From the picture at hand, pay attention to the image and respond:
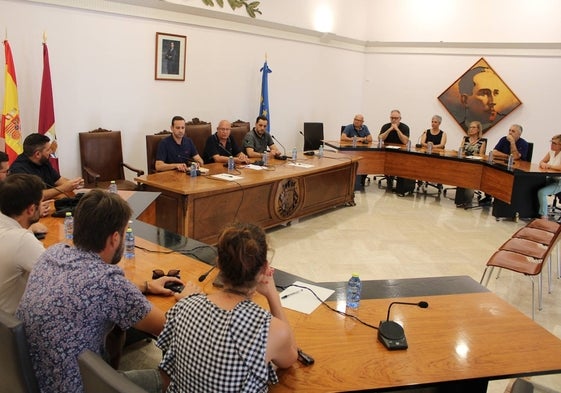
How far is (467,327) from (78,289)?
1511 mm

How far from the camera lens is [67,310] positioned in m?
1.44

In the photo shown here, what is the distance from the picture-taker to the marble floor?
158 inches

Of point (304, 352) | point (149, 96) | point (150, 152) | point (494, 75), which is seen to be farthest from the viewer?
point (494, 75)

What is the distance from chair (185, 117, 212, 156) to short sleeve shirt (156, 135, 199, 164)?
2.82 ft

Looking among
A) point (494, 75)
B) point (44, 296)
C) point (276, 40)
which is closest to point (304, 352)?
point (44, 296)

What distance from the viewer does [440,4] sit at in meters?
8.33

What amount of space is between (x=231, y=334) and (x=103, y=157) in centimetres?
435

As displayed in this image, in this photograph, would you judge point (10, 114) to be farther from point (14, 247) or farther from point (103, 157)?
point (14, 247)

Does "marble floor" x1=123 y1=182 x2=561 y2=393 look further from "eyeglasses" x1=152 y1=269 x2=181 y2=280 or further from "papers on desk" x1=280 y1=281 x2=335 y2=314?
"papers on desk" x1=280 y1=281 x2=335 y2=314

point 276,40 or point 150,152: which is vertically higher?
point 276,40

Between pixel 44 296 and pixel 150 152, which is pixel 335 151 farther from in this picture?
pixel 44 296

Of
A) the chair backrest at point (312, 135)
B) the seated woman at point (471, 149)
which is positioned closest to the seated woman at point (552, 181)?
the seated woman at point (471, 149)

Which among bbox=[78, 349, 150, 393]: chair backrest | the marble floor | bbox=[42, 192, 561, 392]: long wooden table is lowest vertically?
the marble floor

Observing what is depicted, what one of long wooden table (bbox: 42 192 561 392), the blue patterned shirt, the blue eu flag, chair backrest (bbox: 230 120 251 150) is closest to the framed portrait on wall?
chair backrest (bbox: 230 120 251 150)
